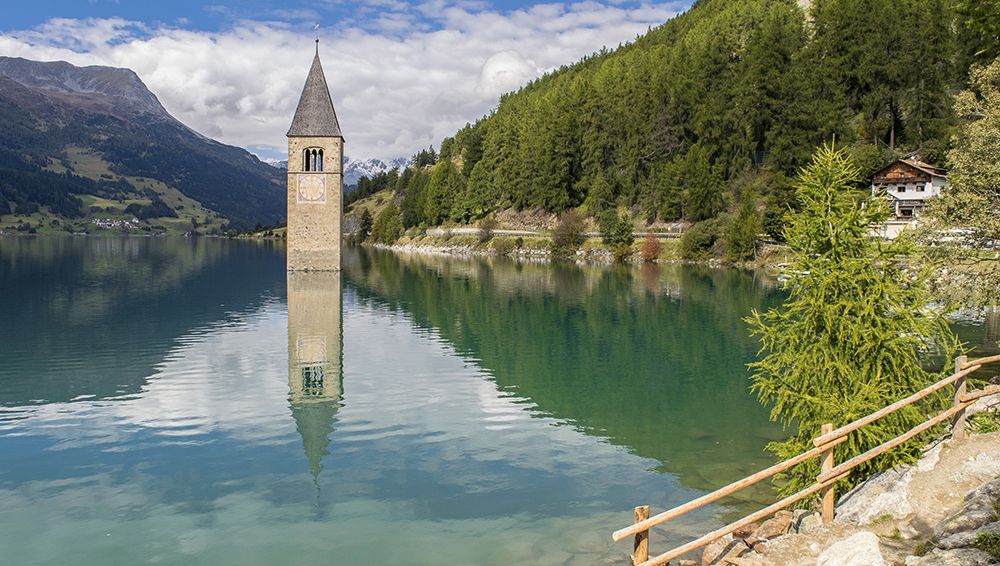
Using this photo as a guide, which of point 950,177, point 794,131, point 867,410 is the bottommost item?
point 867,410

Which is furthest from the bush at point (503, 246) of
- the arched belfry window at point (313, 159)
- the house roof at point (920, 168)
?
the house roof at point (920, 168)

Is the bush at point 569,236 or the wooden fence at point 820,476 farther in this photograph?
the bush at point 569,236

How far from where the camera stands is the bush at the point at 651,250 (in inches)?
3969

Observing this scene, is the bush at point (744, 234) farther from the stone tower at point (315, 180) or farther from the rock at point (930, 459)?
the rock at point (930, 459)

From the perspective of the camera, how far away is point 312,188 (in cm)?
7512


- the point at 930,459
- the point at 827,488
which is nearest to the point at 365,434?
the point at 827,488

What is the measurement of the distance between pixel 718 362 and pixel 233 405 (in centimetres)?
2014

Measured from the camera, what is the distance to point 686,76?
114625 millimetres

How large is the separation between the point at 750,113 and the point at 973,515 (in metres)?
98.3

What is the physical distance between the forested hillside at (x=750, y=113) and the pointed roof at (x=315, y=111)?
170 ft

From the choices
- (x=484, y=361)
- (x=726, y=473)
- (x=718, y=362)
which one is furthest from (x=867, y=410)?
(x=484, y=361)

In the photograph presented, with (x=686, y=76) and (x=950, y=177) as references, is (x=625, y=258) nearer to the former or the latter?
(x=686, y=76)

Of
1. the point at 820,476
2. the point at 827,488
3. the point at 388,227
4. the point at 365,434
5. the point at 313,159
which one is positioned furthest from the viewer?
the point at 388,227

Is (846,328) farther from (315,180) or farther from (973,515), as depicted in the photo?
(315,180)
